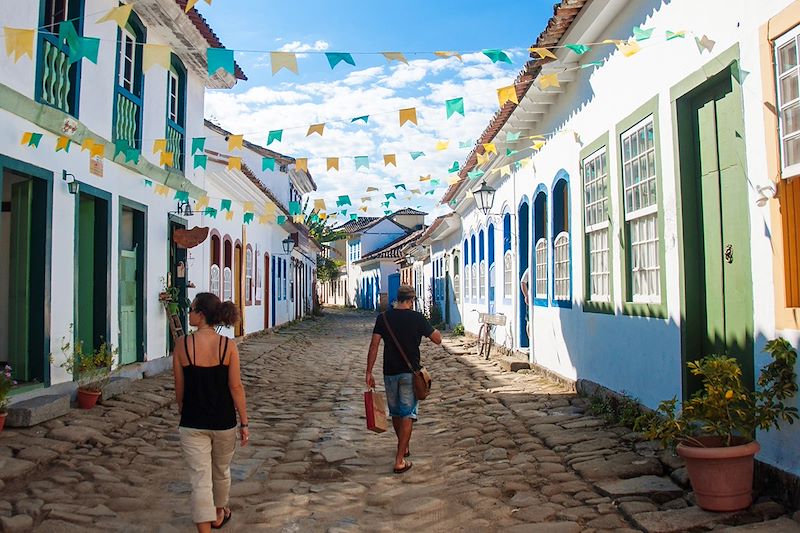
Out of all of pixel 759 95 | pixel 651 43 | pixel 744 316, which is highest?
pixel 651 43

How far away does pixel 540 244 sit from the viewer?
10.8 meters

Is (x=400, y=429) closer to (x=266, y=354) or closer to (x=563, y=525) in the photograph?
(x=563, y=525)

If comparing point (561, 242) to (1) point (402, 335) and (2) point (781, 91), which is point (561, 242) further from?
(2) point (781, 91)

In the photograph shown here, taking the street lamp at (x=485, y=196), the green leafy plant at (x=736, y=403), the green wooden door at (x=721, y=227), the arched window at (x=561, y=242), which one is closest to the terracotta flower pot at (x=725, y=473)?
the green leafy plant at (x=736, y=403)

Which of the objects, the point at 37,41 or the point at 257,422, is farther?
the point at 257,422

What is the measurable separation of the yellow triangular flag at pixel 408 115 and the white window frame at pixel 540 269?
3.92m

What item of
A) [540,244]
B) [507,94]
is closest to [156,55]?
[507,94]

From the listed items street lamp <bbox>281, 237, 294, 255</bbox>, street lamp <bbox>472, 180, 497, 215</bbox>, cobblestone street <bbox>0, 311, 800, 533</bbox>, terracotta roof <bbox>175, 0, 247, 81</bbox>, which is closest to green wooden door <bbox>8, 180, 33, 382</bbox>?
cobblestone street <bbox>0, 311, 800, 533</bbox>

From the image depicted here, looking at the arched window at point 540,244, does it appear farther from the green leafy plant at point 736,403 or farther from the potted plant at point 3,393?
the potted plant at point 3,393

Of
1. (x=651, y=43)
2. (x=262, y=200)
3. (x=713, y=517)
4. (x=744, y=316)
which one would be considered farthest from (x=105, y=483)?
(x=262, y=200)

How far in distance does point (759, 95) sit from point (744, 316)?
1466 millimetres

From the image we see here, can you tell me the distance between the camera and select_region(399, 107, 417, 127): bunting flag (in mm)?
7348

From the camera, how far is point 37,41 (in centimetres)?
704

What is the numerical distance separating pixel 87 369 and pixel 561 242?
20.0 ft
